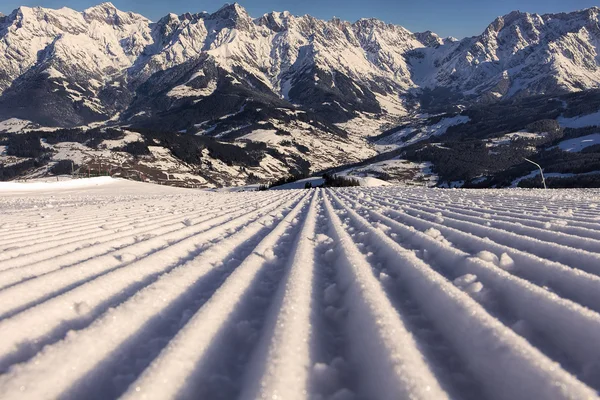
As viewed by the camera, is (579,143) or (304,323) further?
(579,143)

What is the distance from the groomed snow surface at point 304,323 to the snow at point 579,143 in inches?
8000

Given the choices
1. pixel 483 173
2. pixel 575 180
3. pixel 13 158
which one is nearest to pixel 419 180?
pixel 483 173

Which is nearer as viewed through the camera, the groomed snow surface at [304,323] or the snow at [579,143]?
the groomed snow surface at [304,323]

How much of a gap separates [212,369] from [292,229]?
4749mm

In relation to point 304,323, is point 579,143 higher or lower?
higher

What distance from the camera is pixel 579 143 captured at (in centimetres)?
17012

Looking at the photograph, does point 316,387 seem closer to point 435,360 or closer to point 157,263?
point 435,360

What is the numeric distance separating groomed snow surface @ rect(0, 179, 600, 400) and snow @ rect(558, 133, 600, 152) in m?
203

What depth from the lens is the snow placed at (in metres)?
164

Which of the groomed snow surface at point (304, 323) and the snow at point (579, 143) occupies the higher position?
the snow at point (579, 143)

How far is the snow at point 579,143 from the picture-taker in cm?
16362

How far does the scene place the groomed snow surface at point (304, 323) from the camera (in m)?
1.70

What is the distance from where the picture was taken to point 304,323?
236 cm

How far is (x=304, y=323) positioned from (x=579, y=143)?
8535 inches
